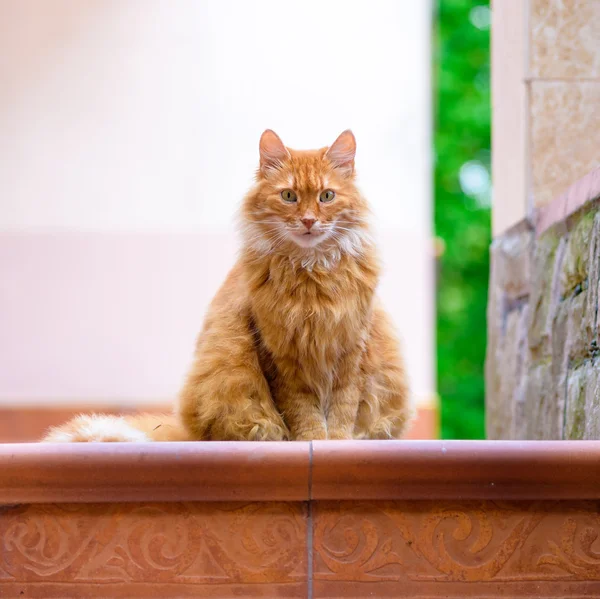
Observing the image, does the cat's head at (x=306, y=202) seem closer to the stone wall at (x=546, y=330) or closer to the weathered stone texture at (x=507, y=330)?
the stone wall at (x=546, y=330)

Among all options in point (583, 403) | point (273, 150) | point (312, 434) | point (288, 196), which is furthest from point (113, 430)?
point (583, 403)

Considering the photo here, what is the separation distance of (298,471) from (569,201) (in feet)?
4.72

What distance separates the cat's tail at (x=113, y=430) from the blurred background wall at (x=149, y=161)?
330 centimetres

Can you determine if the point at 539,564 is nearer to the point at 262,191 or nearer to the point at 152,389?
the point at 262,191

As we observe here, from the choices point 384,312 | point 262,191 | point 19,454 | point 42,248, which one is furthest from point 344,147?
point 42,248

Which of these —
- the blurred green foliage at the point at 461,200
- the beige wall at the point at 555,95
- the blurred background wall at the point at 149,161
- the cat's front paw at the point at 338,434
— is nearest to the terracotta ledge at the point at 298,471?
the cat's front paw at the point at 338,434

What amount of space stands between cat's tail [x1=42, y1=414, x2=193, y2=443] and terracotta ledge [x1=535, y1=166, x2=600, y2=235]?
1430 millimetres

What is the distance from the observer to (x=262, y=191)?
2.28 meters

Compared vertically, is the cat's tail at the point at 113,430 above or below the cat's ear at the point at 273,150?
below

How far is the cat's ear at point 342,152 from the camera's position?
90.1 inches

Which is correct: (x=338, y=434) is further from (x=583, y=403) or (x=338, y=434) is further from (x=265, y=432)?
(x=583, y=403)

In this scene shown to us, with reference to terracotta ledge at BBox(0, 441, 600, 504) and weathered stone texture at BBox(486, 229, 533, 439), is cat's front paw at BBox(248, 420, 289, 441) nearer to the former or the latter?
terracotta ledge at BBox(0, 441, 600, 504)

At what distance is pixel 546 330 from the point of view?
8.93 feet

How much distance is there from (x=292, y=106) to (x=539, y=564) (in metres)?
4.56
